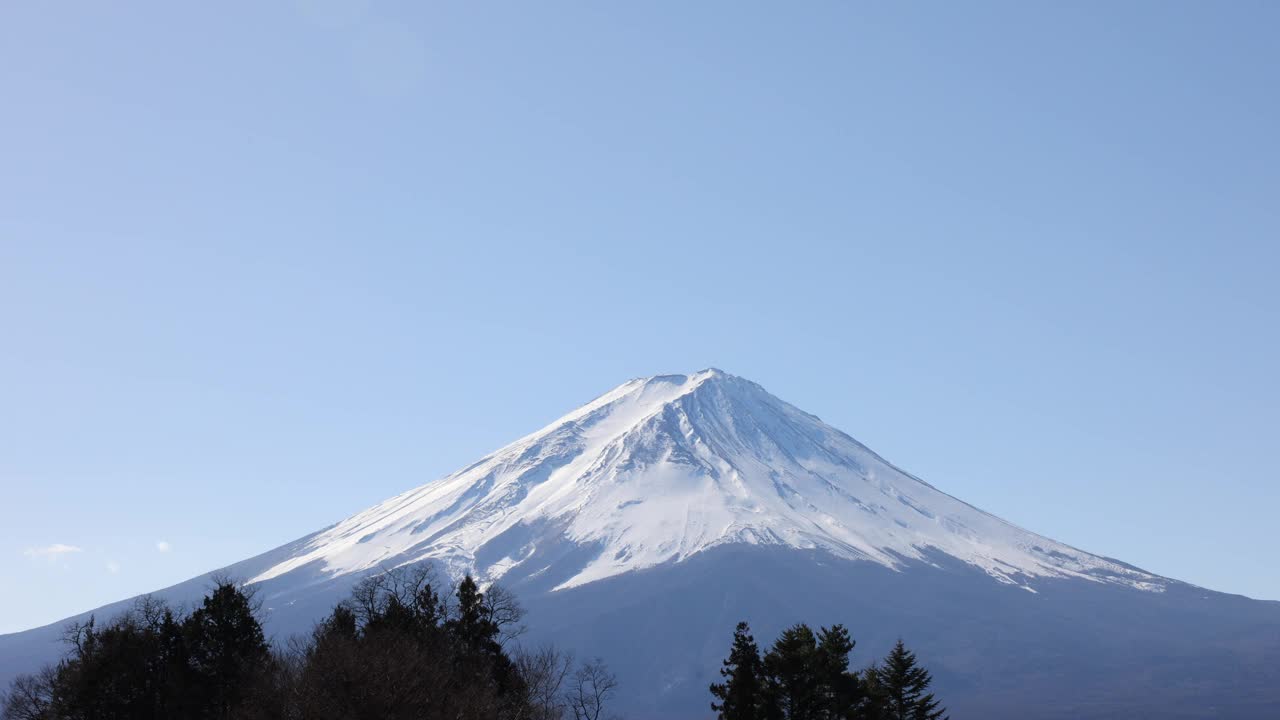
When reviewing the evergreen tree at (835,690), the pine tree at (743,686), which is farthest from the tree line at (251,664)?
the evergreen tree at (835,690)

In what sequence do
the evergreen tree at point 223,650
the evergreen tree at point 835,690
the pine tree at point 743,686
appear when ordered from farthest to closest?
the evergreen tree at point 223,650
the pine tree at point 743,686
the evergreen tree at point 835,690

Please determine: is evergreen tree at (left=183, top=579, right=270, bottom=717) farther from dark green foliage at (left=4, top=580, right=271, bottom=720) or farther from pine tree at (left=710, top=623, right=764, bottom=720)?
pine tree at (left=710, top=623, right=764, bottom=720)

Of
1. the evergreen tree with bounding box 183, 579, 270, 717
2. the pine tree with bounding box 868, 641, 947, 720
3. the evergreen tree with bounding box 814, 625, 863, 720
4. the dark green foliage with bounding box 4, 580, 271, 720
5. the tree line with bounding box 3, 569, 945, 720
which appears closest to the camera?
the tree line with bounding box 3, 569, 945, 720

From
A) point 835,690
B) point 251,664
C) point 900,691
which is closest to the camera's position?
point 835,690

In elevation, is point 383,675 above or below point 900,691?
above

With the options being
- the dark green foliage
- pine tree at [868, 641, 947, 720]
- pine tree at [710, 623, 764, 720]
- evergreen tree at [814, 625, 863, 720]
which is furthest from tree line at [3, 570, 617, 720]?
pine tree at [868, 641, 947, 720]

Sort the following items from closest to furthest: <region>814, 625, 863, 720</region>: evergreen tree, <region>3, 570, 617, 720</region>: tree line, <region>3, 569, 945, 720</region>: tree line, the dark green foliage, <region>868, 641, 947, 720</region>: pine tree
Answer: <region>3, 569, 945, 720</region>: tree line < <region>814, 625, 863, 720</region>: evergreen tree < <region>3, 570, 617, 720</region>: tree line < <region>868, 641, 947, 720</region>: pine tree < the dark green foliage

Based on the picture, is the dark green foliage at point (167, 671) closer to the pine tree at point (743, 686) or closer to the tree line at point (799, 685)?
the pine tree at point (743, 686)

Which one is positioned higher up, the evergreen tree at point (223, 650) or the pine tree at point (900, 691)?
the evergreen tree at point (223, 650)

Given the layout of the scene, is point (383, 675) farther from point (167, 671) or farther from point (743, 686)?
point (167, 671)

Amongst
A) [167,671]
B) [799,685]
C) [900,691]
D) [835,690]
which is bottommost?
[900,691]

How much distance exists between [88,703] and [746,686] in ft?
79.9

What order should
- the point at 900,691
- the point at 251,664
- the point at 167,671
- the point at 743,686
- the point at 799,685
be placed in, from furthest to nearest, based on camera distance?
1. the point at 251,664
2. the point at 167,671
3. the point at 900,691
4. the point at 743,686
5. the point at 799,685

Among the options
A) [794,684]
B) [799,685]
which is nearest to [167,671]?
[794,684]
